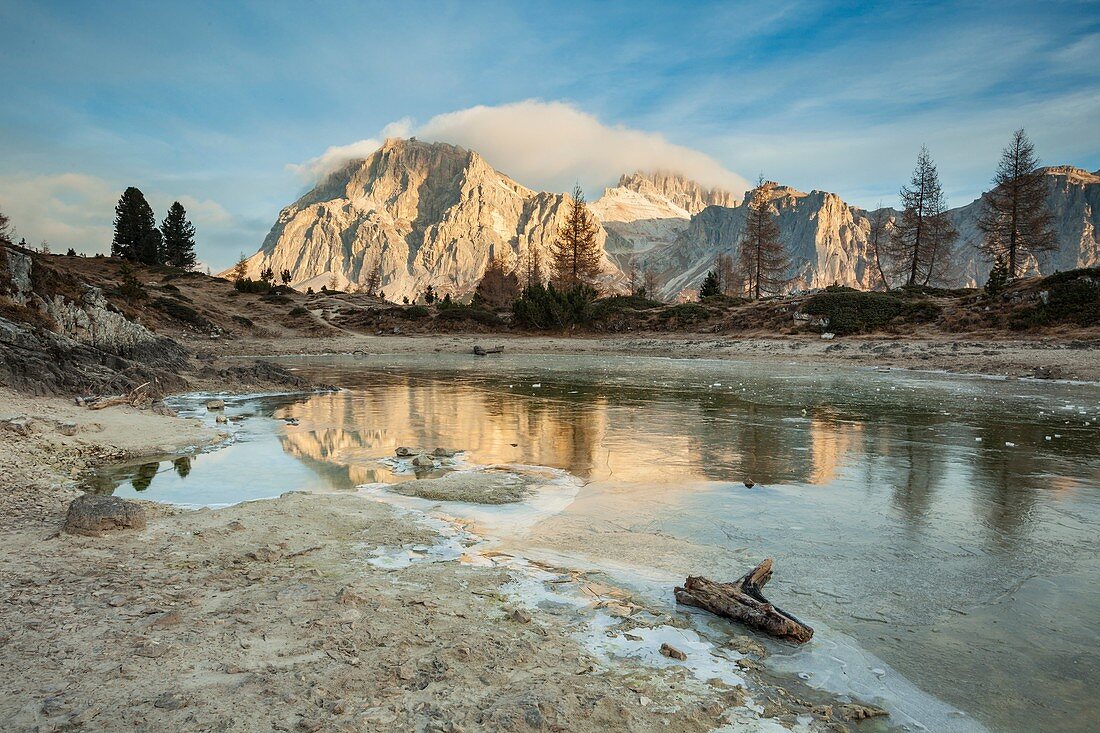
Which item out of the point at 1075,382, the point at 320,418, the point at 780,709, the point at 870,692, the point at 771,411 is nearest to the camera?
the point at 780,709

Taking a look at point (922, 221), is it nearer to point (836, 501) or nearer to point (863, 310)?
point (863, 310)

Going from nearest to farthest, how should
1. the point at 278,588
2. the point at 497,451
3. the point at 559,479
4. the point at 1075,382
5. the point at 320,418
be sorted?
the point at 278,588
the point at 559,479
the point at 497,451
the point at 320,418
the point at 1075,382

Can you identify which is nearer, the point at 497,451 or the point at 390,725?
the point at 390,725

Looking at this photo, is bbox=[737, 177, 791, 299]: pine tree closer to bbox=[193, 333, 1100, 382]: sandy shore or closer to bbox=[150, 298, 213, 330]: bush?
bbox=[193, 333, 1100, 382]: sandy shore

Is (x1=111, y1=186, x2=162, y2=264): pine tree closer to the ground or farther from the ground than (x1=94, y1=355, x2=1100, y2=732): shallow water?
farther from the ground

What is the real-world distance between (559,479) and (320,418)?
27.6ft

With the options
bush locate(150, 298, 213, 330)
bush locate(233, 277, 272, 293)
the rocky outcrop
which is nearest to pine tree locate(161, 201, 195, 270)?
bush locate(233, 277, 272, 293)

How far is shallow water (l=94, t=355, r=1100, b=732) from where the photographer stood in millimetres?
4148

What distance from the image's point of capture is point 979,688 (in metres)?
3.81

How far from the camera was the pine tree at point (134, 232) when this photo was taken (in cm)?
7031

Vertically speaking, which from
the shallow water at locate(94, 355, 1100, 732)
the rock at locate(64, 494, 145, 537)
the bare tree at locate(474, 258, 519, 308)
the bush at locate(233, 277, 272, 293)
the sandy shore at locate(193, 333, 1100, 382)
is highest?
the bare tree at locate(474, 258, 519, 308)

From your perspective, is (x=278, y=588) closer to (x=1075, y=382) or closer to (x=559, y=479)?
(x=559, y=479)

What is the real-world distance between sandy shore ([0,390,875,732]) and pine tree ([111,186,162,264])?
78.9 m

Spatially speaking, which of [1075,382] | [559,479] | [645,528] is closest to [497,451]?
[559,479]
